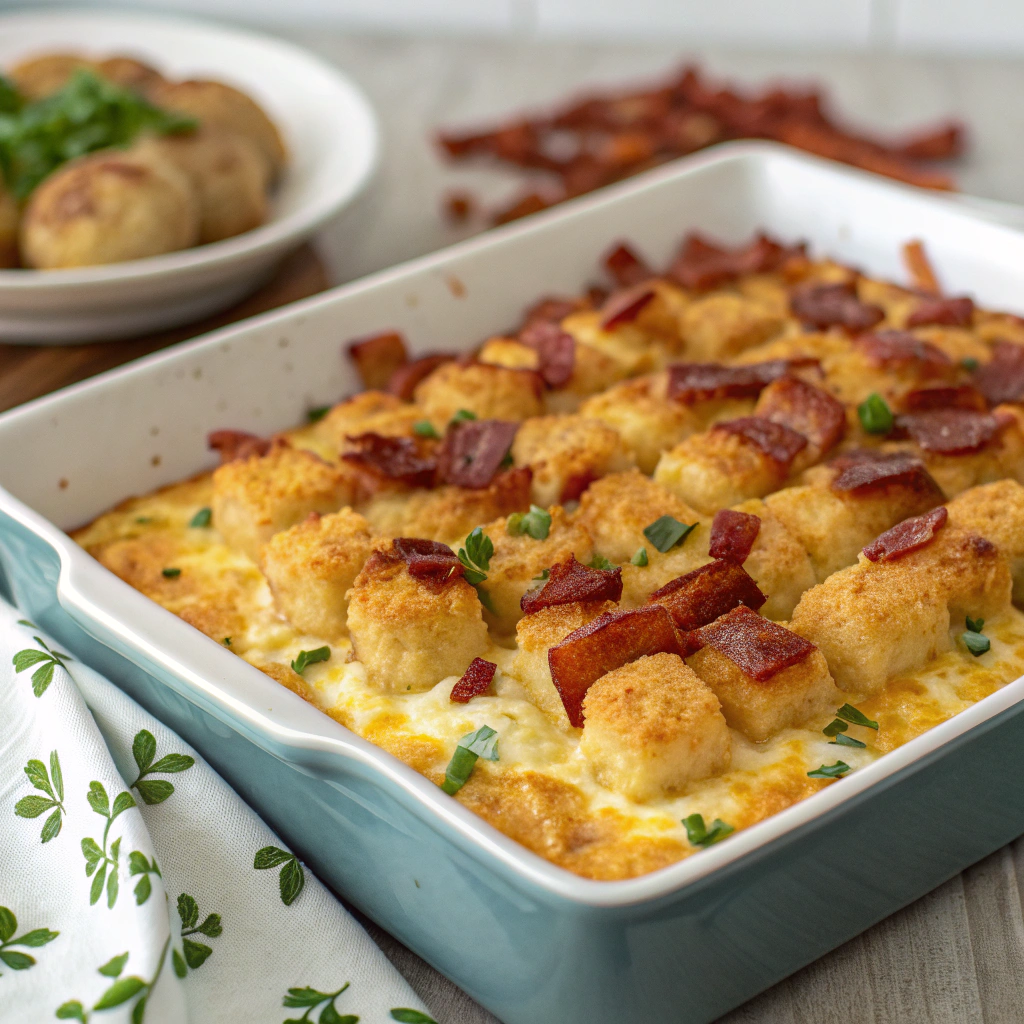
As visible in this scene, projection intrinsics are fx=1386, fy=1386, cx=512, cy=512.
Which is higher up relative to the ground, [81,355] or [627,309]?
[627,309]

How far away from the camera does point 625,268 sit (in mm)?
3578

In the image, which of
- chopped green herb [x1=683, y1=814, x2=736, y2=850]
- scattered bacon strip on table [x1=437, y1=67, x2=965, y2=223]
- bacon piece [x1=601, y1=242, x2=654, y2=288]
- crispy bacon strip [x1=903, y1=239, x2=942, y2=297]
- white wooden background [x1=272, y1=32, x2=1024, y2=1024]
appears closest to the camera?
chopped green herb [x1=683, y1=814, x2=736, y2=850]

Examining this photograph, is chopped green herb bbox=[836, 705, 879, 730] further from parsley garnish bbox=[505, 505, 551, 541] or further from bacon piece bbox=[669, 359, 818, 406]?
bacon piece bbox=[669, 359, 818, 406]

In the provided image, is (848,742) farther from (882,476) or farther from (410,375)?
(410,375)

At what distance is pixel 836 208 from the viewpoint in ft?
11.9

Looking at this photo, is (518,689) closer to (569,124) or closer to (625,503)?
(625,503)

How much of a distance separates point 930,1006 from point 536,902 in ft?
2.18

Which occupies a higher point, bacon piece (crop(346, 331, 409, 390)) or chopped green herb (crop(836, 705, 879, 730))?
bacon piece (crop(346, 331, 409, 390))

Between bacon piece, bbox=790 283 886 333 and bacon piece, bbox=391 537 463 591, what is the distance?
128 cm

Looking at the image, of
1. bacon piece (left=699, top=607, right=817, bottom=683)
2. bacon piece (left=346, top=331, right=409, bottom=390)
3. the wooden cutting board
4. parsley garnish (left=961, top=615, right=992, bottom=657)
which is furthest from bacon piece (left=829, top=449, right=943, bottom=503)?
the wooden cutting board

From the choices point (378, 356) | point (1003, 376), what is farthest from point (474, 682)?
point (1003, 376)

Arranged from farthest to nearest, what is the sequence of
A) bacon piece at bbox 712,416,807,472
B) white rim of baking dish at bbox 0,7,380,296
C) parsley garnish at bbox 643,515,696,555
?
white rim of baking dish at bbox 0,7,380,296, bacon piece at bbox 712,416,807,472, parsley garnish at bbox 643,515,696,555

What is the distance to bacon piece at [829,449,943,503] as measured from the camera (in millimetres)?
2480

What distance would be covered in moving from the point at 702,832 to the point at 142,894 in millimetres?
765
